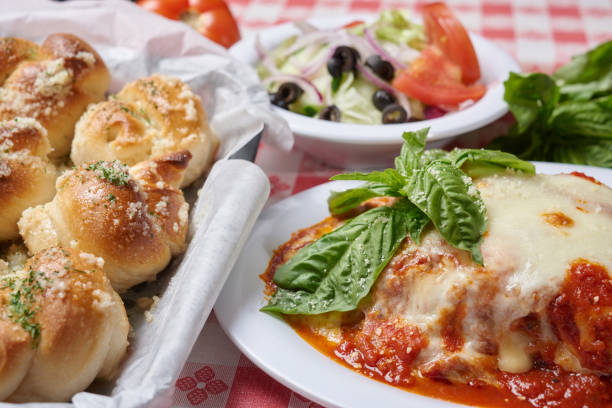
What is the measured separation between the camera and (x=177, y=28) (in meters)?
3.07

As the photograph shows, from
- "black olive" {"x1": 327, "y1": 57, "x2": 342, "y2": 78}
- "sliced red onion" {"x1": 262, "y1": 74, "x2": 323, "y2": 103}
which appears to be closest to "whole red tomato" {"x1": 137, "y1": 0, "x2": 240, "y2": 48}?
"sliced red onion" {"x1": 262, "y1": 74, "x2": 323, "y2": 103}

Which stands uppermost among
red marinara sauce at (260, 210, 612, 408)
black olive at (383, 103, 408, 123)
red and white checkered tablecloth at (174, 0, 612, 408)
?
red marinara sauce at (260, 210, 612, 408)

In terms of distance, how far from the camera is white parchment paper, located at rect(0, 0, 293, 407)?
5.73 ft

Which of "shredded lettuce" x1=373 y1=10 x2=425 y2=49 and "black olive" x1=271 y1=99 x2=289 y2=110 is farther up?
"shredded lettuce" x1=373 y1=10 x2=425 y2=49

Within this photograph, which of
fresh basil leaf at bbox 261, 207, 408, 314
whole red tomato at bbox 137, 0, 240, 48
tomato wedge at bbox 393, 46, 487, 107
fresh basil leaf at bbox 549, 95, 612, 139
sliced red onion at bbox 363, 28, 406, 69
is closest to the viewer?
fresh basil leaf at bbox 261, 207, 408, 314

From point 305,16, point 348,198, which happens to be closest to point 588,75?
point 348,198

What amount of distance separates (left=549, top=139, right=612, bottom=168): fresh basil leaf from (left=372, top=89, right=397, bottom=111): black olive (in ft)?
2.67

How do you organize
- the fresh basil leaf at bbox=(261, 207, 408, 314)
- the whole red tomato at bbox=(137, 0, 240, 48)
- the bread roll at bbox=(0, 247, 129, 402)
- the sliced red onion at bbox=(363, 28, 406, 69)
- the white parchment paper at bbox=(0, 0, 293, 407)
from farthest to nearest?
Answer: the whole red tomato at bbox=(137, 0, 240, 48) < the sliced red onion at bbox=(363, 28, 406, 69) < the fresh basil leaf at bbox=(261, 207, 408, 314) < the white parchment paper at bbox=(0, 0, 293, 407) < the bread roll at bbox=(0, 247, 129, 402)

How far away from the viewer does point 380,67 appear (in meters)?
3.32

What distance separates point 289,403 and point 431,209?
2.34 feet

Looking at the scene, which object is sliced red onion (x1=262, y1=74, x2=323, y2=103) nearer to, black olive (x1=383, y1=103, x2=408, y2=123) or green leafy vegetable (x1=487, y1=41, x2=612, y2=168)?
black olive (x1=383, y1=103, x2=408, y2=123)

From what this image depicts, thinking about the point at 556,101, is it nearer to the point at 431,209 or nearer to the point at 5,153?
the point at 431,209

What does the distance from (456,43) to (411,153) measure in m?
1.44

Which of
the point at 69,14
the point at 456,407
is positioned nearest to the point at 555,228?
the point at 456,407
